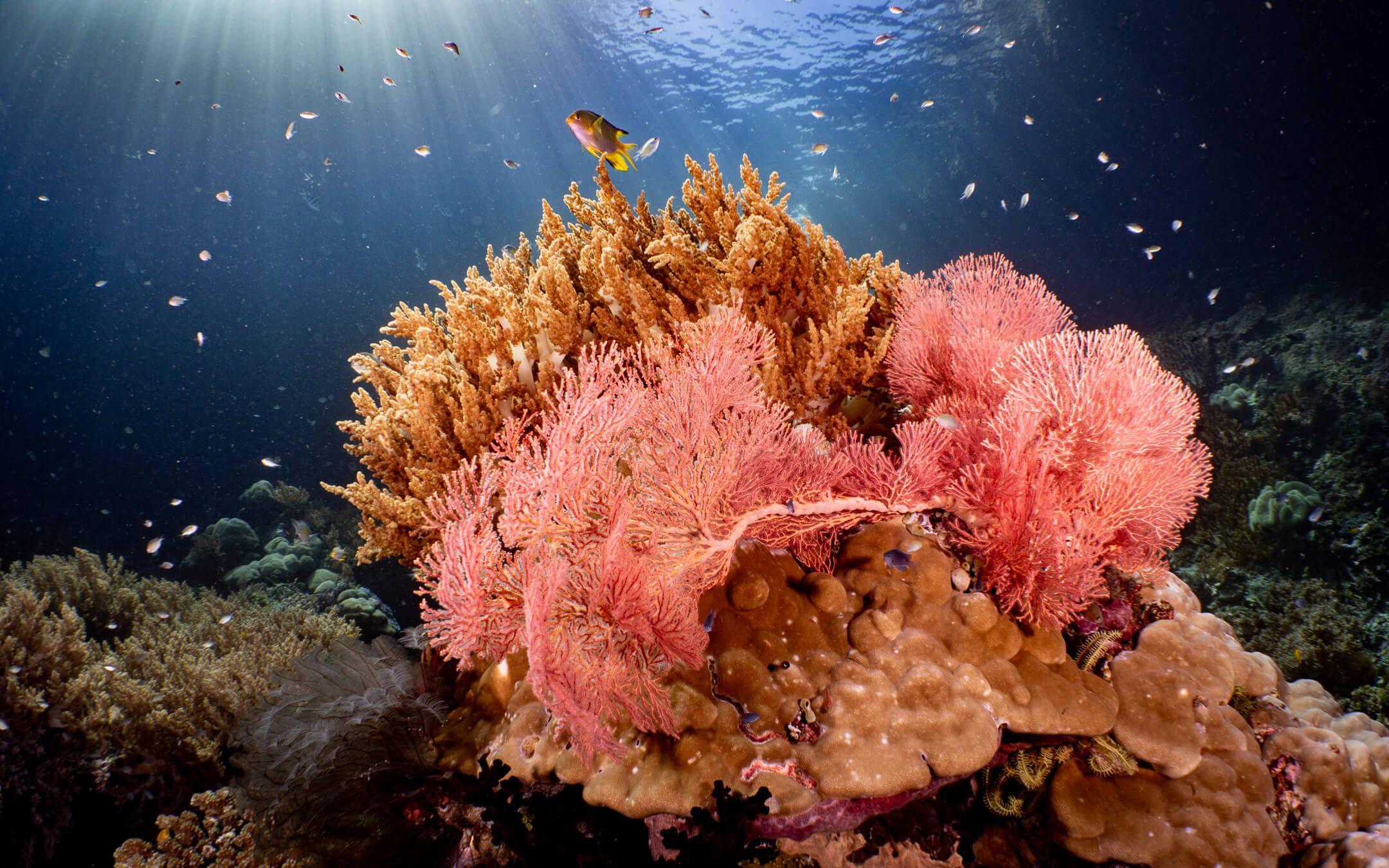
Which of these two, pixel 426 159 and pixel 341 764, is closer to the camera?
pixel 341 764

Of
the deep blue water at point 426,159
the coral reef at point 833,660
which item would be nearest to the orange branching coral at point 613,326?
the coral reef at point 833,660

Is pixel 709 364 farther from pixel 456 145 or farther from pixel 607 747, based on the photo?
pixel 456 145

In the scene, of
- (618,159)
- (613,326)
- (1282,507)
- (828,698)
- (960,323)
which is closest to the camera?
(828,698)

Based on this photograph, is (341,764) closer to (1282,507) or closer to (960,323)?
(960,323)

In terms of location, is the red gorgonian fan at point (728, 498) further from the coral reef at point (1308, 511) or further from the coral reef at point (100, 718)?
the coral reef at point (1308, 511)

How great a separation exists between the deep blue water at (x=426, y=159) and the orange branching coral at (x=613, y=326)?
22.0m

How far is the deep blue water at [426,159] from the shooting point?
19.5 meters

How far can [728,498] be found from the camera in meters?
2.34

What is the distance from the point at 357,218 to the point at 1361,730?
175 feet

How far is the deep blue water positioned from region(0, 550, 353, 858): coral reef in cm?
1981

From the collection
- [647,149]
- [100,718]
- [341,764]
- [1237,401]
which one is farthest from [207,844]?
[1237,401]

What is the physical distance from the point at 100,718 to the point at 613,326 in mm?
4511

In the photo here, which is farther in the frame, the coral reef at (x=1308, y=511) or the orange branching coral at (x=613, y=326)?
the coral reef at (x=1308, y=511)

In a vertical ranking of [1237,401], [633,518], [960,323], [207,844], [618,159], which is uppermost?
[618,159]
